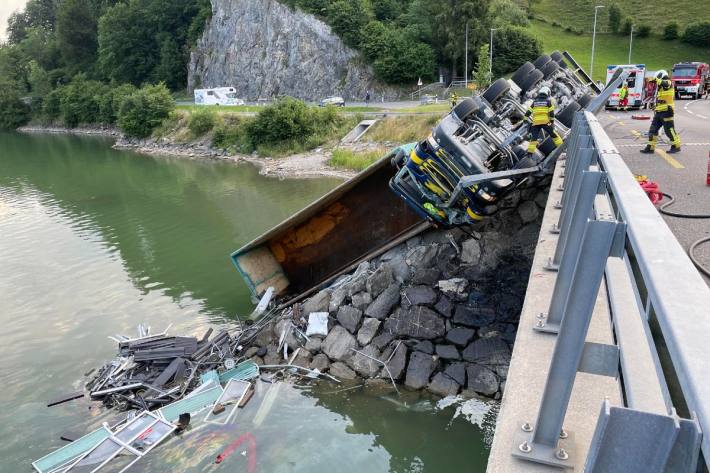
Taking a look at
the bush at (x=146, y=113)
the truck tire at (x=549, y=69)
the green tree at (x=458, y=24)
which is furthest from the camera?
the bush at (x=146, y=113)

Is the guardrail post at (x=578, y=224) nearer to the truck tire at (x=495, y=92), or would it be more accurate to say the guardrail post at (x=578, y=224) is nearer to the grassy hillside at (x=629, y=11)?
the truck tire at (x=495, y=92)

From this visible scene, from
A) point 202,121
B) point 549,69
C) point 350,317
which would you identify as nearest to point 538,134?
point 549,69

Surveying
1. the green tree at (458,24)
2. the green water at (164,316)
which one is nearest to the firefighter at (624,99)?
the green water at (164,316)

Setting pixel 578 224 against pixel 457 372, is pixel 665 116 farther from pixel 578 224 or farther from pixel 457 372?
pixel 578 224

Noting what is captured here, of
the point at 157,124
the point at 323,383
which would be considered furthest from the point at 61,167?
the point at 323,383

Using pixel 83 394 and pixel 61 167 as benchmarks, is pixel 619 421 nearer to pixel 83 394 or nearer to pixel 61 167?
pixel 83 394

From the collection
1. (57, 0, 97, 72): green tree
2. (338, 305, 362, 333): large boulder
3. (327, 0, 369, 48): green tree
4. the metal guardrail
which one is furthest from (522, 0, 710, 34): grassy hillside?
the metal guardrail
